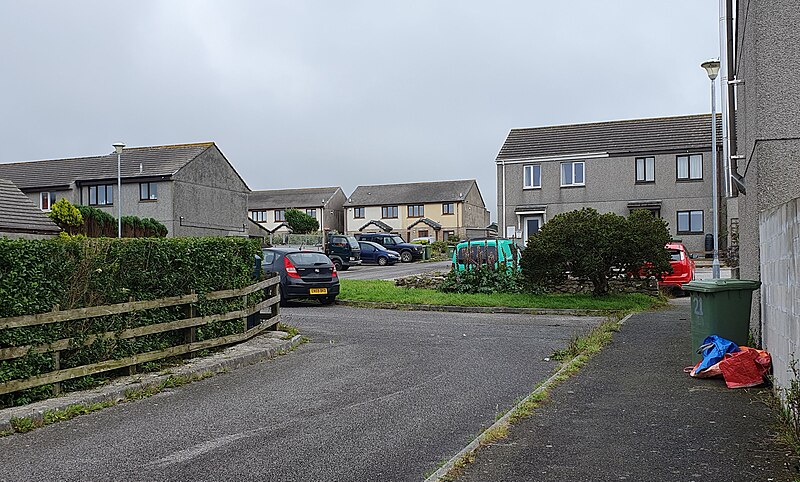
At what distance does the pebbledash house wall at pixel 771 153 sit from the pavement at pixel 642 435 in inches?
30.2

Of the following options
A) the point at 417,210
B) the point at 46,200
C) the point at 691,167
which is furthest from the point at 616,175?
the point at 417,210

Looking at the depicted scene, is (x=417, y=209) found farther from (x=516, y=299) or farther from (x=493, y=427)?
(x=493, y=427)

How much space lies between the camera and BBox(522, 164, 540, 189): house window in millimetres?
41625

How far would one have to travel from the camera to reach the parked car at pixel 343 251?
43562mm

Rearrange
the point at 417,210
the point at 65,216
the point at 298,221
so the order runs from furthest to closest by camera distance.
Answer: the point at 417,210, the point at 298,221, the point at 65,216

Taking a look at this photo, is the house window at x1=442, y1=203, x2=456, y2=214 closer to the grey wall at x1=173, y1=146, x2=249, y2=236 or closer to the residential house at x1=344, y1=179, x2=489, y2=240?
the residential house at x1=344, y1=179, x2=489, y2=240

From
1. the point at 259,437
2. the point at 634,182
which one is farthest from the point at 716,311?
the point at 634,182

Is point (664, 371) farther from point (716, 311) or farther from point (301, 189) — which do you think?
point (301, 189)

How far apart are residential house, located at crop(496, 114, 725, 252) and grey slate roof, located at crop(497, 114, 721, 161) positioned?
0.05 m

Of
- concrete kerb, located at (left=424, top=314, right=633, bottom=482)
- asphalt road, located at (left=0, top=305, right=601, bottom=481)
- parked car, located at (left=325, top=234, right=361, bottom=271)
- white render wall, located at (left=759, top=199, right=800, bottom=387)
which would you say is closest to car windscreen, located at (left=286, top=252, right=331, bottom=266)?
asphalt road, located at (left=0, top=305, right=601, bottom=481)

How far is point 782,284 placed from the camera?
728 cm

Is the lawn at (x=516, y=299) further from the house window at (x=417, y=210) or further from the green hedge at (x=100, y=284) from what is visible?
the house window at (x=417, y=210)

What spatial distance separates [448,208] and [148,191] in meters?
38.1

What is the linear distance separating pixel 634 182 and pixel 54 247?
36.0 metres
